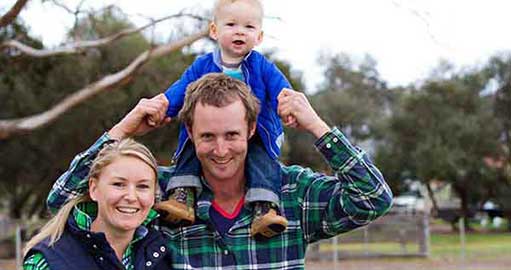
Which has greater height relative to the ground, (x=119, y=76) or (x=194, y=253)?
(x=119, y=76)

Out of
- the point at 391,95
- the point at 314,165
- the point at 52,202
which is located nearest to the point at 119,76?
the point at 52,202

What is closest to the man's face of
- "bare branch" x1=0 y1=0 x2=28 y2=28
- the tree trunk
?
"bare branch" x1=0 y1=0 x2=28 y2=28

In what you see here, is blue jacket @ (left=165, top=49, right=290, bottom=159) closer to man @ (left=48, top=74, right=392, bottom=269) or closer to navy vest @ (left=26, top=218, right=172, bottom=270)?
man @ (left=48, top=74, right=392, bottom=269)

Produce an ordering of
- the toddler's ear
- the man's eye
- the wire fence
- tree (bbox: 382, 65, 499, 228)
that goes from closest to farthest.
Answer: the man's eye, the toddler's ear, the wire fence, tree (bbox: 382, 65, 499, 228)

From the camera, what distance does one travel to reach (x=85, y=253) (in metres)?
2.51

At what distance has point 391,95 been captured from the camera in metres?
40.4

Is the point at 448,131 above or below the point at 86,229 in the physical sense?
above

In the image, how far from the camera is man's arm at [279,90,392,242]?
8.84 feet

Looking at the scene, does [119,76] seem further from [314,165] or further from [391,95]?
[391,95]

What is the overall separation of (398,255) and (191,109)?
19.7m

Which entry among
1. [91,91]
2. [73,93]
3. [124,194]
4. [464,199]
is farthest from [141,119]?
[464,199]

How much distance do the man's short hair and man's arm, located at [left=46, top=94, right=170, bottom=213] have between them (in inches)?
7.7

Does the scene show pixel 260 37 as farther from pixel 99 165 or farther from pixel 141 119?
pixel 99 165

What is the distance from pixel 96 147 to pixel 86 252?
0.37 meters
